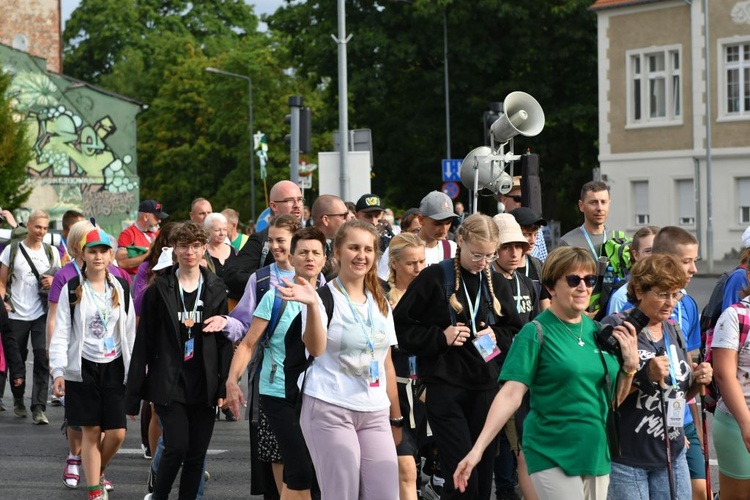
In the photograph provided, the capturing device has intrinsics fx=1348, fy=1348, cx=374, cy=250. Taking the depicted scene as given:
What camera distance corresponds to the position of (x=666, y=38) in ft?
146

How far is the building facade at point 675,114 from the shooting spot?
42.7 meters

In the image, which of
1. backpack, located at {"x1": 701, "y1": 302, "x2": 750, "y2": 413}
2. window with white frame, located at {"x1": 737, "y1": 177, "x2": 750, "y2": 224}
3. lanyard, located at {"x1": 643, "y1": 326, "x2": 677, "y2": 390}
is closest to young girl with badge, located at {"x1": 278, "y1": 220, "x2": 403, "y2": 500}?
lanyard, located at {"x1": 643, "y1": 326, "x2": 677, "y2": 390}

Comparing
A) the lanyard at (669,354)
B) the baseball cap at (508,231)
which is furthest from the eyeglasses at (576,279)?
the baseball cap at (508,231)

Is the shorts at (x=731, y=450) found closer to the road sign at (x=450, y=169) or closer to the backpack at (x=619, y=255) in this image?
the backpack at (x=619, y=255)

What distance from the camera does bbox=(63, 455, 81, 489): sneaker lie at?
9078mm

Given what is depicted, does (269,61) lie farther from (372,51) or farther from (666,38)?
(666,38)

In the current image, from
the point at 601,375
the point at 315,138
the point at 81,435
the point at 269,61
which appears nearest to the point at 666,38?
the point at 315,138

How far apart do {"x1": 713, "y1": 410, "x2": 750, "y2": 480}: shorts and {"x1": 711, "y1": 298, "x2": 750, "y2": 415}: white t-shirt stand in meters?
0.19

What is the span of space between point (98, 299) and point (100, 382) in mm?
527

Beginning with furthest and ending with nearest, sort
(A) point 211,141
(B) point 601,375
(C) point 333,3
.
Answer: (A) point 211,141, (C) point 333,3, (B) point 601,375

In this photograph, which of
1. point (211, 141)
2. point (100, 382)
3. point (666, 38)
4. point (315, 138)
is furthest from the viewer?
point (211, 141)

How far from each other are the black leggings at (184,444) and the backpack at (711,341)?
2.87 meters

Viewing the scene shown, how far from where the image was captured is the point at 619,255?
8.50 metres

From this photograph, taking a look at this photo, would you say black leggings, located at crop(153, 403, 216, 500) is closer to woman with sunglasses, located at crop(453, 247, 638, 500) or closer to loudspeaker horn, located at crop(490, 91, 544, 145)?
woman with sunglasses, located at crop(453, 247, 638, 500)
